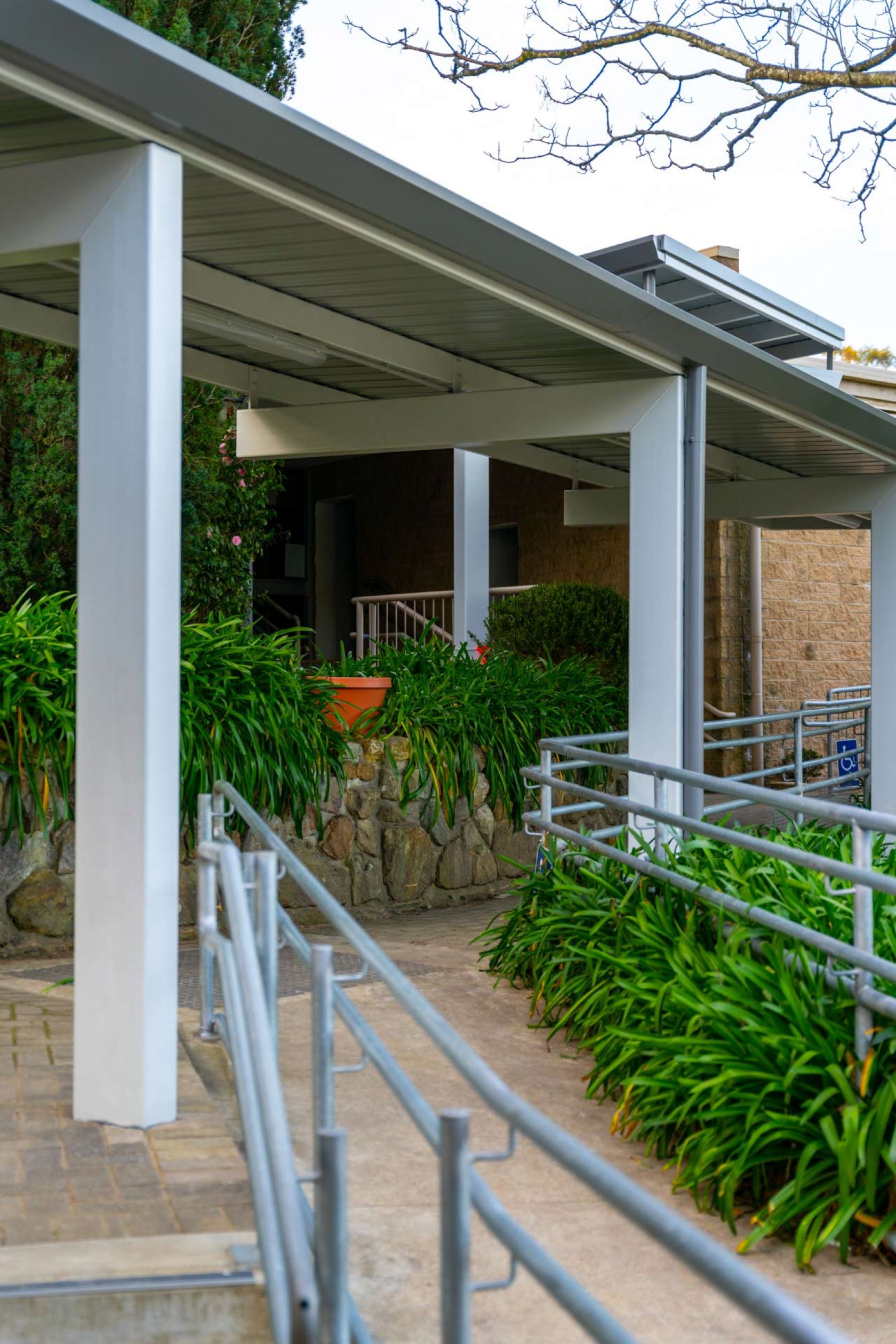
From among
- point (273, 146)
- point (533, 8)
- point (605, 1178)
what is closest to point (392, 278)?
point (273, 146)

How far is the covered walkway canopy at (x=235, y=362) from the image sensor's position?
3766 millimetres

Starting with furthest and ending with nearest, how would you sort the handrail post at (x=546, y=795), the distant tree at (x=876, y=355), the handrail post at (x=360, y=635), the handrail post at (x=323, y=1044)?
the distant tree at (x=876, y=355) → the handrail post at (x=360, y=635) → the handrail post at (x=546, y=795) → the handrail post at (x=323, y=1044)

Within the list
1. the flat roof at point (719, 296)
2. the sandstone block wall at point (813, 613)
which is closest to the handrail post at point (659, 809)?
the flat roof at point (719, 296)

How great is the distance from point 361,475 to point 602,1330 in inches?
681

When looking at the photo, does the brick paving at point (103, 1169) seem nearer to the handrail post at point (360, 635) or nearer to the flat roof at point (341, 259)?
the flat roof at point (341, 259)

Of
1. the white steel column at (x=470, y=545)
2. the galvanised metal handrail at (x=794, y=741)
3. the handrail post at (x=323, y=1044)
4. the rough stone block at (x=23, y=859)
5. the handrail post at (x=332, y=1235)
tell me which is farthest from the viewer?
the white steel column at (x=470, y=545)

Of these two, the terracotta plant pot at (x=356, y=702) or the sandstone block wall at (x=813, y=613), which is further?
the sandstone block wall at (x=813, y=613)

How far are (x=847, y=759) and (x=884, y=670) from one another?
11.7 feet

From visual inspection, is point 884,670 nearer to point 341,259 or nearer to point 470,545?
point 470,545

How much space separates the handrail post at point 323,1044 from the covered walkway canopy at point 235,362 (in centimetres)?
127

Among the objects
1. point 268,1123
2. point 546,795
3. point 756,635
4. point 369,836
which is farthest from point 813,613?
point 268,1123

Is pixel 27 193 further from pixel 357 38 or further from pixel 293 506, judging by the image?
pixel 293 506

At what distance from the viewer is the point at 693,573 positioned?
669 cm

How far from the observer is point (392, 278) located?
18.4 ft
